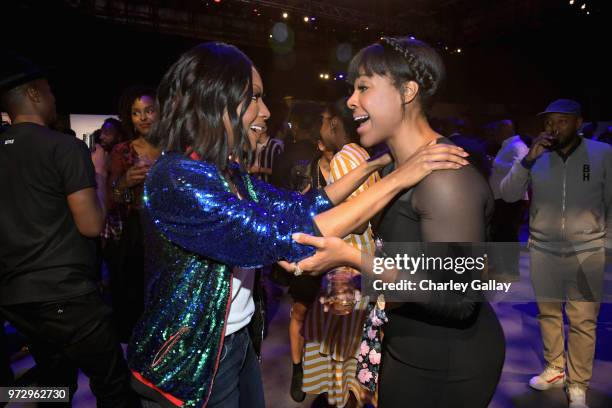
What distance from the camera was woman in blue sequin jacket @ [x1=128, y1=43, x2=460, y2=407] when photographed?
1.21 m

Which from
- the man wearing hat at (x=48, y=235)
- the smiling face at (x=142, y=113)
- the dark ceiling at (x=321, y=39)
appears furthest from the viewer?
the dark ceiling at (x=321, y=39)

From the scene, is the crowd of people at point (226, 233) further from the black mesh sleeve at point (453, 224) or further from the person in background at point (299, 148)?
the person in background at point (299, 148)

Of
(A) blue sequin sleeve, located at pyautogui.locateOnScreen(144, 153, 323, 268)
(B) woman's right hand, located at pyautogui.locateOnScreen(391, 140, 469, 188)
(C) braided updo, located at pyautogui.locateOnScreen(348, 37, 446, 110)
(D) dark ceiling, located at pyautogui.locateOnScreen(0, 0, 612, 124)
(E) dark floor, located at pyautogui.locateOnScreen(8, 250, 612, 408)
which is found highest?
(D) dark ceiling, located at pyautogui.locateOnScreen(0, 0, 612, 124)

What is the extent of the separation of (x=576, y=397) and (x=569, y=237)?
1243 mm

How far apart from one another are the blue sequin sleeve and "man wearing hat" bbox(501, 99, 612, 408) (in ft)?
9.58

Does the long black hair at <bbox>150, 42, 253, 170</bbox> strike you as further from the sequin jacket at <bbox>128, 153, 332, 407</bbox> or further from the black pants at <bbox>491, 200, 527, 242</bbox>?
the black pants at <bbox>491, 200, 527, 242</bbox>

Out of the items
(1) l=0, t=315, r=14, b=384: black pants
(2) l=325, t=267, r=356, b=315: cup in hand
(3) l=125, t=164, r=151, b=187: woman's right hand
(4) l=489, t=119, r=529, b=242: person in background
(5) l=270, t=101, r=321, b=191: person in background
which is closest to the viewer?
(2) l=325, t=267, r=356, b=315: cup in hand

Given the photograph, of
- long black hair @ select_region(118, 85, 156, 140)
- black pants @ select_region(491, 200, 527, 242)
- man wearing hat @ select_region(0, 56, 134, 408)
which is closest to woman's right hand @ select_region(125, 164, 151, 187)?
man wearing hat @ select_region(0, 56, 134, 408)

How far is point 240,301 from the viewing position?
1.55 m

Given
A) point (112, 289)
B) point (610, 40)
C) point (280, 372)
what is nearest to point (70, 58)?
point (112, 289)

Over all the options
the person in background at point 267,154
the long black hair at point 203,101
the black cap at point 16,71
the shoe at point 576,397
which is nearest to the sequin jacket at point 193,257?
the long black hair at point 203,101

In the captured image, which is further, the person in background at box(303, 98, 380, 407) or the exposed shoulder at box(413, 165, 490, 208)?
the person in background at box(303, 98, 380, 407)

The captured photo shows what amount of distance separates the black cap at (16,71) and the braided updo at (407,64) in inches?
68.4

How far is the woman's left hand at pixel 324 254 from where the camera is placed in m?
1.24
